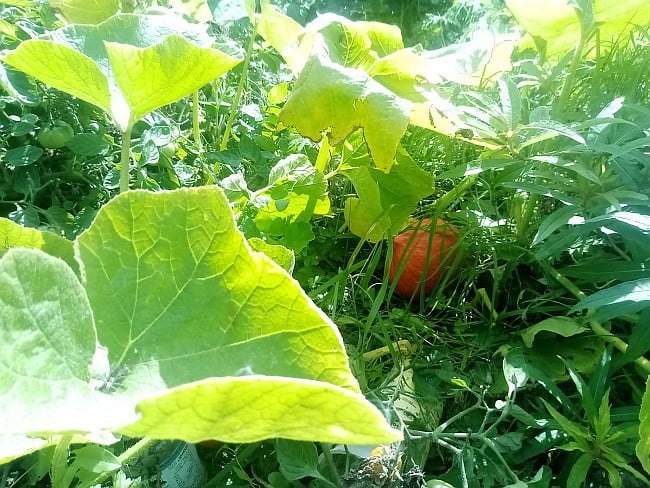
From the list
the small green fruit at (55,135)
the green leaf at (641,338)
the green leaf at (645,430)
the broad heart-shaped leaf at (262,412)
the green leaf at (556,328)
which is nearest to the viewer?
the broad heart-shaped leaf at (262,412)

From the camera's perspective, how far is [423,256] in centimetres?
93

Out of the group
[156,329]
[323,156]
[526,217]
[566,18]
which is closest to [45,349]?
[156,329]

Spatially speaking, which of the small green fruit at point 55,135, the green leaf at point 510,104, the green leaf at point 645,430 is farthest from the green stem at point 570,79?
the small green fruit at point 55,135

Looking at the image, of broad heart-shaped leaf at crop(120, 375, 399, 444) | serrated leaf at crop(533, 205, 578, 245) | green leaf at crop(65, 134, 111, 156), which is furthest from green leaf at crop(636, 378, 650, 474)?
green leaf at crop(65, 134, 111, 156)

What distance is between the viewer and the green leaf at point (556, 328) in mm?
736

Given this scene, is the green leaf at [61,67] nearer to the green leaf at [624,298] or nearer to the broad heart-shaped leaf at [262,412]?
the broad heart-shaped leaf at [262,412]

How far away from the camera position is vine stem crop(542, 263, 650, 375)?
0.69 meters

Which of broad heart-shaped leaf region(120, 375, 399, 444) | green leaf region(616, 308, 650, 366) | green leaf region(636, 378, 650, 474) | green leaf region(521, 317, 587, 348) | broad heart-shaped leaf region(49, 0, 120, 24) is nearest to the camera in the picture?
broad heart-shaped leaf region(120, 375, 399, 444)

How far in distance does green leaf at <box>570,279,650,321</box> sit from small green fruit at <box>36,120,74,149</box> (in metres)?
0.70

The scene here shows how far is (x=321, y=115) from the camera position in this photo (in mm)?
736

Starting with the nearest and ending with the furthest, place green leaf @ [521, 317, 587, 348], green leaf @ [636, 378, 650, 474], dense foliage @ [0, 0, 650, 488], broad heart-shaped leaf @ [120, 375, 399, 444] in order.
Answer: broad heart-shaped leaf @ [120, 375, 399, 444], dense foliage @ [0, 0, 650, 488], green leaf @ [636, 378, 650, 474], green leaf @ [521, 317, 587, 348]

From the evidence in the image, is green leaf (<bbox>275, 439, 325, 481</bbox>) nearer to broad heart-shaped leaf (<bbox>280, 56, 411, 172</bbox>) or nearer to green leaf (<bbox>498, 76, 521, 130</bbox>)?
broad heart-shaped leaf (<bbox>280, 56, 411, 172</bbox>)

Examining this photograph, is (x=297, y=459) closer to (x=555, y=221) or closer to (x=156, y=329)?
(x=156, y=329)

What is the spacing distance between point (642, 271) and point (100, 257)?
1.86 ft
